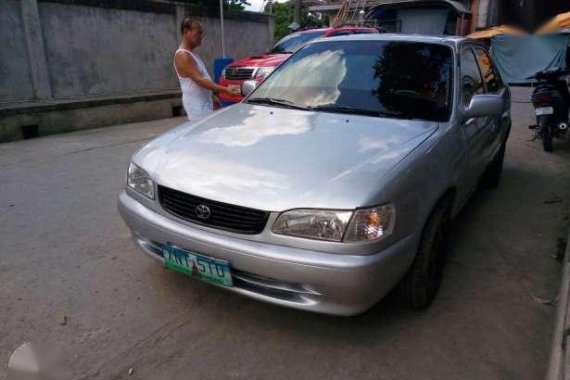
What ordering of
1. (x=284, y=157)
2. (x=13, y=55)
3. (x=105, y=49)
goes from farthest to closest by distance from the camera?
(x=105, y=49), (x=13, y=55), (x=284, y=157)

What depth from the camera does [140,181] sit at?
2.75m

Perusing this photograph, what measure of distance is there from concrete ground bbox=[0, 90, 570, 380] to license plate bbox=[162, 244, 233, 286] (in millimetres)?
358

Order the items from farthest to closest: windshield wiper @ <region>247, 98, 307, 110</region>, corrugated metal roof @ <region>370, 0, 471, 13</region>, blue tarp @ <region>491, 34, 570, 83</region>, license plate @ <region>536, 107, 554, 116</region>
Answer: corrugated metal roof @ <region>370, 0, 471, 13</region>, blue tarp @ <region>491, 34, 570, 83</region>, license plate @ <region>536, 107, 554, 116</region>, windshield wiper @ <region>247, 98, 307, 110</region>

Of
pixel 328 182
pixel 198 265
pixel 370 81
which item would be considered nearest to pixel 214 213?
pixel 198 265

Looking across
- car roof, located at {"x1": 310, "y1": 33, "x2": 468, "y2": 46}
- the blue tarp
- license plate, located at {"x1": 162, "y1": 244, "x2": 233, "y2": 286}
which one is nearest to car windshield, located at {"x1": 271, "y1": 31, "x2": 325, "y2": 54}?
car roof, located at {"x1": 310, "y1": 33, "x2": 468, "y2": 46}

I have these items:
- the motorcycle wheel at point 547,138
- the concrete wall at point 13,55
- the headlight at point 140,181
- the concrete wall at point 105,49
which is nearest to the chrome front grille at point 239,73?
the concrete wall at point 105,49

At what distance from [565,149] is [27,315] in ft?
23.9

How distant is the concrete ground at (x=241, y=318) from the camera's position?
2.37 m

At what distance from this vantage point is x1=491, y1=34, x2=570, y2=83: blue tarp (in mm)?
17062

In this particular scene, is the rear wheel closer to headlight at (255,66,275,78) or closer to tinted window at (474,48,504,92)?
tinted window at (474,48,504,92)

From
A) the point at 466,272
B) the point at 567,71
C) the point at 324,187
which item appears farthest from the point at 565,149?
the point at 324,187

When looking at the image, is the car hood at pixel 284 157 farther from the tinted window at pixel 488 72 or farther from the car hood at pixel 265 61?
the car hood at pixel 265 61

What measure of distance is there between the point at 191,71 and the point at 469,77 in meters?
2.37

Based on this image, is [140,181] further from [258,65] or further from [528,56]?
[528,56]
